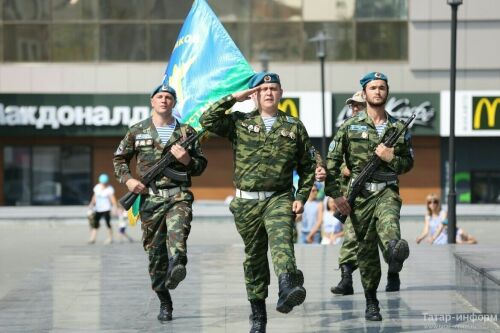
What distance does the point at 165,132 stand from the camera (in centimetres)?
1011

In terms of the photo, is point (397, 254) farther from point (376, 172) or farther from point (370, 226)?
point (376, 172)

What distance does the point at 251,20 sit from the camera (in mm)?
44250

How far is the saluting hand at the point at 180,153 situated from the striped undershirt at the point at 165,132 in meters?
0.26

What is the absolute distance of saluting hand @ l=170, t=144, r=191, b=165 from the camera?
9.79 metres

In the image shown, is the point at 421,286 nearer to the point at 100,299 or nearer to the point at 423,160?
the point at 100,299

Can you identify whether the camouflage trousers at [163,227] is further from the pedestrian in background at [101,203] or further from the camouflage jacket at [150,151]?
the pedestrian in background at [101,203]

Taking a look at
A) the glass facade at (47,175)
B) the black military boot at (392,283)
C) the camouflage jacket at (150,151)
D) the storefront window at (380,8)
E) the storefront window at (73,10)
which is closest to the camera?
the camouflage jacket at (150,151)

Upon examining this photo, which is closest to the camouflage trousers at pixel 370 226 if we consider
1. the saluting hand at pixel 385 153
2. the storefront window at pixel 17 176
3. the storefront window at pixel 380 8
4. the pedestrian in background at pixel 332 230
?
the saluting hand at pixel 385 153

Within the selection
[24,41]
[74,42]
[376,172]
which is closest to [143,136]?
[376,172]

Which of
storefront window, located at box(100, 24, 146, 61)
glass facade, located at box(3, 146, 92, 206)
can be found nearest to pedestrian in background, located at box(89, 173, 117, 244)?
glass facade, located at box(3, 146, 92, 206)

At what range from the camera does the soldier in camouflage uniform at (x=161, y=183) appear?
9.94 meters

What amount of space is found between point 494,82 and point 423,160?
12.9 feet

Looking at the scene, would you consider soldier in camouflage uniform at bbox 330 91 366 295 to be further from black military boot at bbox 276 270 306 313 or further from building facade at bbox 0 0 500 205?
building facade at bbox 0 0 500 205

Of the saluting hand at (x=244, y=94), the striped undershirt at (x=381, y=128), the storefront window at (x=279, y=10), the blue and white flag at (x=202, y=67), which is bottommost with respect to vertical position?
the striped undershirt at (x=381, y=128)
